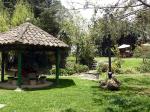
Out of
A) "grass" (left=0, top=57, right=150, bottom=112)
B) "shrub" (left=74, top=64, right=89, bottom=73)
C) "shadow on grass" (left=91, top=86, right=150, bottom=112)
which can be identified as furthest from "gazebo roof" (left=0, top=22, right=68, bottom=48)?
"shrub" (left=74, top=64, right=89, bottom=73)

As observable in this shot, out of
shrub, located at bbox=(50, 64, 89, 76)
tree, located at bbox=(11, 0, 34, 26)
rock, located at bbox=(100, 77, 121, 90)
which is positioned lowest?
rock, located at bbox=(100, 77, 121, 90)

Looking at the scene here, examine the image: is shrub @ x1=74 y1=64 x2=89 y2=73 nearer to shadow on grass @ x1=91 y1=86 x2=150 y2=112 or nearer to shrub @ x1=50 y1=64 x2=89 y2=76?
shrub @ x1=50 y1=64 x2=89 y2=76

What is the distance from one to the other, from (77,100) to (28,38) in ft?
17.7

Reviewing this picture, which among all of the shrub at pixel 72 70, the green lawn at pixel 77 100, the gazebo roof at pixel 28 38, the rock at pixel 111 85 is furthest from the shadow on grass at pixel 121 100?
the shrub at pixel 72 70

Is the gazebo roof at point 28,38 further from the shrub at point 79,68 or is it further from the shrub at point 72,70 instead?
the shrub at point 79,68

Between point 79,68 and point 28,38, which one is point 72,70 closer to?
point 79,68

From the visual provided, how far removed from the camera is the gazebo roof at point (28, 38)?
1827 centimetres

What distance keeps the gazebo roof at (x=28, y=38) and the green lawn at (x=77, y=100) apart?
2.56 meters

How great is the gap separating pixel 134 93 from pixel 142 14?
4.29 m

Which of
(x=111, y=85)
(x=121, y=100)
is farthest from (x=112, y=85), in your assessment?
(x=121, y=100)

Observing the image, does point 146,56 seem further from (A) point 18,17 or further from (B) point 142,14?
(B) point 142,14

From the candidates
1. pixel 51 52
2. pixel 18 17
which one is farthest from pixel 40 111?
pixel 18 17

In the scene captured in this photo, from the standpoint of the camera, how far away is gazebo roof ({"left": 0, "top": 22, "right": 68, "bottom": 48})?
1827 cm

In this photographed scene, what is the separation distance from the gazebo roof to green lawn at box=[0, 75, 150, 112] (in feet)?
8.39
